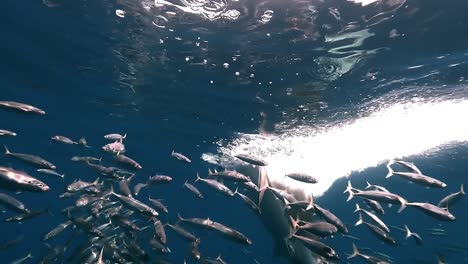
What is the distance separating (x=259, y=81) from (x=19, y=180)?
954 cm

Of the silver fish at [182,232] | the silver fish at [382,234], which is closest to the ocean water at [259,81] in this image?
the silver fish at [182,232]

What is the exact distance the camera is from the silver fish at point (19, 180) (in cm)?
633

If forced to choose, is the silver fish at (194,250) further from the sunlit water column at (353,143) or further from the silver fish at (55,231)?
the sunlit water column at (353,143)

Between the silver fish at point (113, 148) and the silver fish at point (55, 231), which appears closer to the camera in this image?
the silver fish at point (113, 148)

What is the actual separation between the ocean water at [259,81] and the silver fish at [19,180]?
280 cm

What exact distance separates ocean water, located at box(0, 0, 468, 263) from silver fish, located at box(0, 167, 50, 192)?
280cm

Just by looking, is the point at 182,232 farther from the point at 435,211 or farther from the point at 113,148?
the point at 435,211

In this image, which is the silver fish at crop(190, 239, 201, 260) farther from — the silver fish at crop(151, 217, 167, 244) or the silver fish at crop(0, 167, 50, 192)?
the silver fish at crop(0, 167, 50, 192)

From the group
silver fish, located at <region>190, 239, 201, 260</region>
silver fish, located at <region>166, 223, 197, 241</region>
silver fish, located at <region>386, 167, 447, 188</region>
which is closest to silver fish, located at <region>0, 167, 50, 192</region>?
silver fish, located at <region>166, 223, 197, 241</region>

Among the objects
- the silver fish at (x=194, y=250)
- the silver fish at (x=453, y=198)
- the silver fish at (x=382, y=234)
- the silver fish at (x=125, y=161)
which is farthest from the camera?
the silver fish at (x=194, y=250)

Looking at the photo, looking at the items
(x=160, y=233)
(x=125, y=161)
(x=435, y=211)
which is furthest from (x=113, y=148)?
(x=435, y=211)

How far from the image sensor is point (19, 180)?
20.8 ft

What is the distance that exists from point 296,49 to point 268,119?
5.78 metres

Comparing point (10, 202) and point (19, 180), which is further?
point (10, 202)
